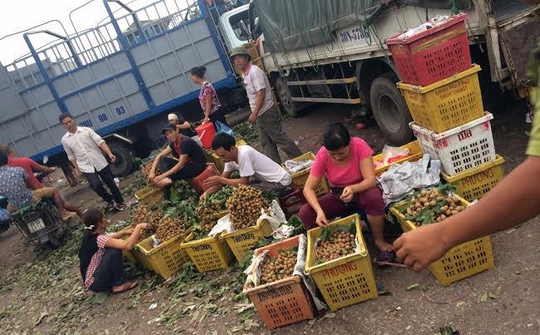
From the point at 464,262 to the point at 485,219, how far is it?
2185mm

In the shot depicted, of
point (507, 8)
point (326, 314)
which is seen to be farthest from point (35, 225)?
point (507, 8)

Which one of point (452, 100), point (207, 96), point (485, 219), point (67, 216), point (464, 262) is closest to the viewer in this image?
point (485, 219)

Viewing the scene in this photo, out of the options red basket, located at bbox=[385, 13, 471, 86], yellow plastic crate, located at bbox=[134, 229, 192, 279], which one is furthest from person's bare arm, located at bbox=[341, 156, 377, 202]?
yellow plastic crate, located at bbox=[134, 229, 192, 279]

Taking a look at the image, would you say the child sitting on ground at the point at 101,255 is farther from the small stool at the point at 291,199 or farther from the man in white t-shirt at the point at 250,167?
the small stool at the point at 291,199

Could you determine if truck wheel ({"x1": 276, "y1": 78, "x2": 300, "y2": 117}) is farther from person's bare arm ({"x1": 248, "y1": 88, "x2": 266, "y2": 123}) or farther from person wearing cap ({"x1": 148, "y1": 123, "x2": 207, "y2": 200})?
person wearing cap ({"x1": 148, "y1": 123, "x2": 207, "y2": 200})

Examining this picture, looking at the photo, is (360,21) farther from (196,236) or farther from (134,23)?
(134,23)

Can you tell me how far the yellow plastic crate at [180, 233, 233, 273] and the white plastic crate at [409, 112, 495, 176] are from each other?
2.39m

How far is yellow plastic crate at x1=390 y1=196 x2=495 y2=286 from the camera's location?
10.0 ft

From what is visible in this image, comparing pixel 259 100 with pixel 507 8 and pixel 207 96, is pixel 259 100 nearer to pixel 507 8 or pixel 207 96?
pixel 207 96

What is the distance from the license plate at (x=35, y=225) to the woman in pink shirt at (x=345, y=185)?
539 cm

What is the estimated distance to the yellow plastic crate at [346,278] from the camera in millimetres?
3152

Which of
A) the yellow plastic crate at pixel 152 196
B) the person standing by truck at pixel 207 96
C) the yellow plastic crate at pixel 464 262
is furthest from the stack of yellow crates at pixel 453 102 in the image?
the yellow plastic crate at pixel 152 196

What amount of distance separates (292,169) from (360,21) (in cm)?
206

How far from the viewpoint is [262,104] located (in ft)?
19.9
